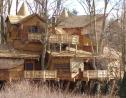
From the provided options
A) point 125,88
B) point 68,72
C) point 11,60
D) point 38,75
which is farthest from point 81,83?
point 125,88

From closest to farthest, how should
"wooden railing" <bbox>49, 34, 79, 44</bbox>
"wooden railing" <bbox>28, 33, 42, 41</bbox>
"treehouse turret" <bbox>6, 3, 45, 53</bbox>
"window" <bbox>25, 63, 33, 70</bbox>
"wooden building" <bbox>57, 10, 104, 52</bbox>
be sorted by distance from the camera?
1. "window" <bbox>25, 63, 33, 70</bbox>
2. "wooden railing" <bbox>49, 34, 79, 44</bbox>
3. "wooden railing" <bbox>28, 33, 42, 41</bbox>
4. "treehouse turret" <bbox>6, 3, 45, 53</bbox>
5. "wooden building" <bbox>57, 10, 104, 52</bbox>

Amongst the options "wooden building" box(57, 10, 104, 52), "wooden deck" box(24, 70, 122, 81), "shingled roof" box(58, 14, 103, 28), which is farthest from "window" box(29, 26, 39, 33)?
"wooden deck" box(24, 70, 122, 81)

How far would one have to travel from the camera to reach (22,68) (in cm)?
3888

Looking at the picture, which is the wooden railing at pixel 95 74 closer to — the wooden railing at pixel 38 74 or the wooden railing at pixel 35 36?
the wooden railing at pixel 38 74

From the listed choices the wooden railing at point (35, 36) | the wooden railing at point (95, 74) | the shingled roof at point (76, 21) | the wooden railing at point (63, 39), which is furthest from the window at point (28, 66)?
the shingled roof at point (76, 21)

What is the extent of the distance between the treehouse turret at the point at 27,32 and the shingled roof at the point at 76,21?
5097mm

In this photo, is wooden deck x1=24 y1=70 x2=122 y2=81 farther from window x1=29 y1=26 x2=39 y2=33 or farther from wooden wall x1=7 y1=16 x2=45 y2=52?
window x1=29 y1=26 x2=39 y2=33

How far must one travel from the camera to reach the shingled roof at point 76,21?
154 feet

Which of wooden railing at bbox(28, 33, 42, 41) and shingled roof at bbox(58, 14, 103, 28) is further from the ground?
shingled roof at bbox(58, 14, 103, 28)

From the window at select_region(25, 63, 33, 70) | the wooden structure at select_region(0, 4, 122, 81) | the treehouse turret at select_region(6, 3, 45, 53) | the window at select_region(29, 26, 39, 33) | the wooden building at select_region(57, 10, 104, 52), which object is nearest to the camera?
the wooden structure at select_region(0, 4, 122, 81)

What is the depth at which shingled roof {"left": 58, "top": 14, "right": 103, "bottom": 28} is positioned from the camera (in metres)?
46.9

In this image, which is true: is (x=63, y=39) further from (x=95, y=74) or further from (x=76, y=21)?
(x=76, y=21)

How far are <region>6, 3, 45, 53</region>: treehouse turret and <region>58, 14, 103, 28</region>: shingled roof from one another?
5.10 meters

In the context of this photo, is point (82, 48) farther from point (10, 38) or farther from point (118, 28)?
point (10, 38)
